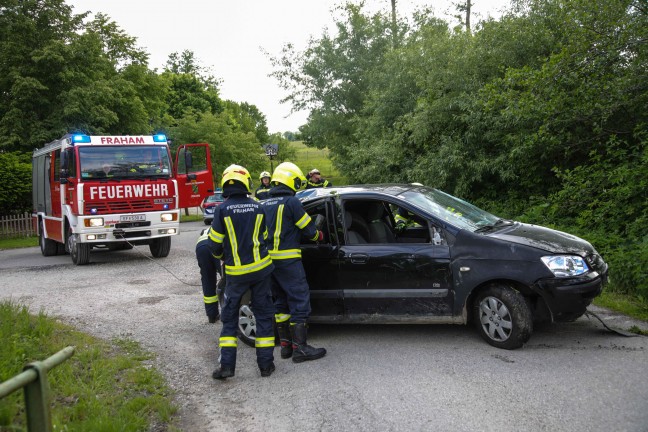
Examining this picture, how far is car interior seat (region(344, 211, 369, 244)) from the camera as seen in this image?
237 inches

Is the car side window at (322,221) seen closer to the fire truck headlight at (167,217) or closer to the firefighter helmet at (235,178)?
the firefighter helmet at (235,178)

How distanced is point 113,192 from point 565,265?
9650mm

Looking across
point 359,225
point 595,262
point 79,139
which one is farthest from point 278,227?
point 79,139

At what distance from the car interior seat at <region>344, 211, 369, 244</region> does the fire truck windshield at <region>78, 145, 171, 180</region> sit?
25.0 feet

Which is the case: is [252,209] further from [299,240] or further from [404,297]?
[404,297]

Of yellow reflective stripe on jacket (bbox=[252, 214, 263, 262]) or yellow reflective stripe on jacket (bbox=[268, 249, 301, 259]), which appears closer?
yellow reflective stripe on jacket (bbox=[252, 214, 263, 262])

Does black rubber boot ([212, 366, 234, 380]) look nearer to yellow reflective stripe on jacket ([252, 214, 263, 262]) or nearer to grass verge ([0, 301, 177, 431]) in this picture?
grass verge ([0, 301, 177, 431])

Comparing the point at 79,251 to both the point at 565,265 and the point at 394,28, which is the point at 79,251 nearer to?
the point at 565,265

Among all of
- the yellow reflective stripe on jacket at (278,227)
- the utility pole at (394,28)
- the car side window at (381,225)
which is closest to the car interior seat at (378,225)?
the car side window at (381,225)

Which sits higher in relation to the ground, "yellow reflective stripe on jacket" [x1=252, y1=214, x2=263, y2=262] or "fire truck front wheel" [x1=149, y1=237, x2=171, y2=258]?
"yellow reflective stripe on jacket" [x1=252, y1=214, x2=263, y2=262]

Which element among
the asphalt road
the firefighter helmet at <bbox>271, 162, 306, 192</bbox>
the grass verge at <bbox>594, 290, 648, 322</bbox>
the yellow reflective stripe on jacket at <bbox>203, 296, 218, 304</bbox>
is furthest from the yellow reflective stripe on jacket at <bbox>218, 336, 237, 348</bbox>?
the grass verge at <bbox>594, 290, 648, 322</bbox>

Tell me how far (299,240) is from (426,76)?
32.4 ft

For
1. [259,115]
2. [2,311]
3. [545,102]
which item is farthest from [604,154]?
[259,115]

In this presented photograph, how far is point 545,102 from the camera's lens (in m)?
9.34
